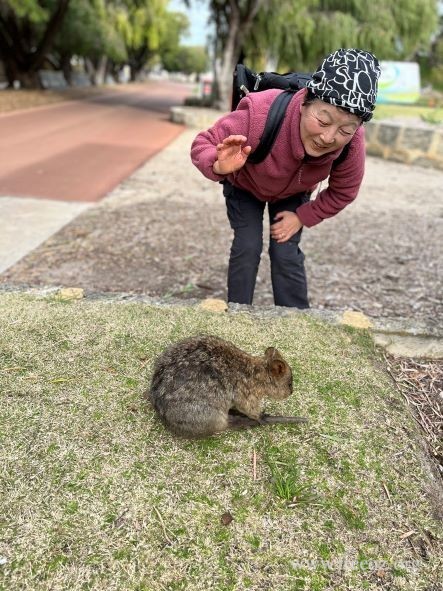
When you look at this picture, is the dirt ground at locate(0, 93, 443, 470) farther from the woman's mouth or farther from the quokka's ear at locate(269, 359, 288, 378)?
the woman's mouth

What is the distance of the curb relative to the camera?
10.8 feet

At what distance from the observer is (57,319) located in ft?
10.5

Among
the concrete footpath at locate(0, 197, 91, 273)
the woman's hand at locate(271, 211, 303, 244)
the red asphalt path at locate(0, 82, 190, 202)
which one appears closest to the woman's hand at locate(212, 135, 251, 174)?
the woman's hand at locate(271, 211, 303, 244)

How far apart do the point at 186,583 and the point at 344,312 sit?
218 cm

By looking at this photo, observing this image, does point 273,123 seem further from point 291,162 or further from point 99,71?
point 99,71

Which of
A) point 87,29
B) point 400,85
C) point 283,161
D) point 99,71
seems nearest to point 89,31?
point 87,29

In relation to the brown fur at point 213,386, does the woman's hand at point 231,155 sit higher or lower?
higher

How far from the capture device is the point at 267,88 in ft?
9.89

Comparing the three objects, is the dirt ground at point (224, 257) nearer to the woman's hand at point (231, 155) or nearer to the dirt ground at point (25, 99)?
the woman's hand at point (231, 155)

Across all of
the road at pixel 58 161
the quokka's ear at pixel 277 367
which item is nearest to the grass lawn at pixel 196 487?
the quokka's ear at pixel 277 367

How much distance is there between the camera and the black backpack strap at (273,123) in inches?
106

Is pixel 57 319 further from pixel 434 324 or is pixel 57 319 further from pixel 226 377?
pixel 434 324

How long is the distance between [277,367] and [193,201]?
19.6 feet

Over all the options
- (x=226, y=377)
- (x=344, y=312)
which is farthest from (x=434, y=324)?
(x=226, y=377)
